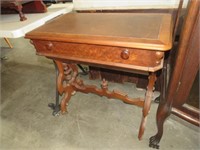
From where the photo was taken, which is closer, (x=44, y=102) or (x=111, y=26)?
(x=111, y=26)

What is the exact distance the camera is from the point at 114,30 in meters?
0.95

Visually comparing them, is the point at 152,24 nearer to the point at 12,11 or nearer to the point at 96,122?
the point at 96,122

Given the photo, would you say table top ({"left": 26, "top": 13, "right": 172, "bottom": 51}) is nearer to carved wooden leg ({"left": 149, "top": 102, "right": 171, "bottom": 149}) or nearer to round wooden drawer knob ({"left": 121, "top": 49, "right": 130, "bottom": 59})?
round wooden drawer knob ({"left": 121, "top": 49, "right": 130, "bottom": 59})

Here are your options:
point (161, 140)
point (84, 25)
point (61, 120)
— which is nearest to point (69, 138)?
point (61, 120)

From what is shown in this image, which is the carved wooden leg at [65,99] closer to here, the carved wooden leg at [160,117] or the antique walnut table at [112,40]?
the antique walnut table at [112,40]

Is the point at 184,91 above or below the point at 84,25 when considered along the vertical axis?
below

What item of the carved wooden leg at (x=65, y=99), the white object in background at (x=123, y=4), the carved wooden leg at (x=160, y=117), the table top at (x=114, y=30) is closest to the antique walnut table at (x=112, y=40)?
the table top at (x=114, y=30)

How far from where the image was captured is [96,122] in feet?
4.93

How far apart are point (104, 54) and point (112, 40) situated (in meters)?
0.12

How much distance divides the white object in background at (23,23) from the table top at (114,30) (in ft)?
0.33

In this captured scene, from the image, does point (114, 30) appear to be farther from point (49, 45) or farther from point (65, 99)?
point (65, 99)

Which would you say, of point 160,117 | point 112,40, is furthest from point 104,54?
point 160,117

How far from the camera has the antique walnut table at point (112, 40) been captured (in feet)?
2.70

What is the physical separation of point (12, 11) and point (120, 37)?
1236mm
